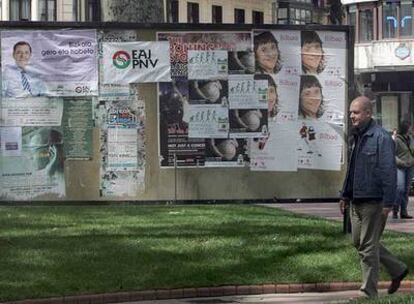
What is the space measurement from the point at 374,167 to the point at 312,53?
3.82 metres

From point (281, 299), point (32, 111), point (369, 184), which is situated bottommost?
point (281, 299)

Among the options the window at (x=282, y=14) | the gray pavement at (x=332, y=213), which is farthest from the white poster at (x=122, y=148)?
the window at (x=282, y=14)

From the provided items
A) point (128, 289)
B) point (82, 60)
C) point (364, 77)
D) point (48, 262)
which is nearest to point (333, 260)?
point (128, 289)

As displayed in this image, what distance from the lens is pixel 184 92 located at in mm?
11039

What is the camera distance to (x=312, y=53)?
11.2 metres

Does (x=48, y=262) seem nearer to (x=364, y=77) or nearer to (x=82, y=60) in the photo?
(x=82, y=60)

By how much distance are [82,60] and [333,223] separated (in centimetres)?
547

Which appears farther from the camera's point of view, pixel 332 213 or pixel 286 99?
pixel 332 213

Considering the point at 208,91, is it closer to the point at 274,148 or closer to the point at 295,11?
the point at 274,148

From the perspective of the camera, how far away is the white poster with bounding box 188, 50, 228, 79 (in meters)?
11.0

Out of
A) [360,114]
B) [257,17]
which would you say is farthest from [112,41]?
[257,17]

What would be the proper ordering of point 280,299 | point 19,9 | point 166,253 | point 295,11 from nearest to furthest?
1. point 280,299
2. point 166,253
3. point 19,9
4. point 295,11

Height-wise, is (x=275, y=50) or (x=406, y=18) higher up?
(x=406, y=18)

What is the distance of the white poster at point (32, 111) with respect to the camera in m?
10.8
